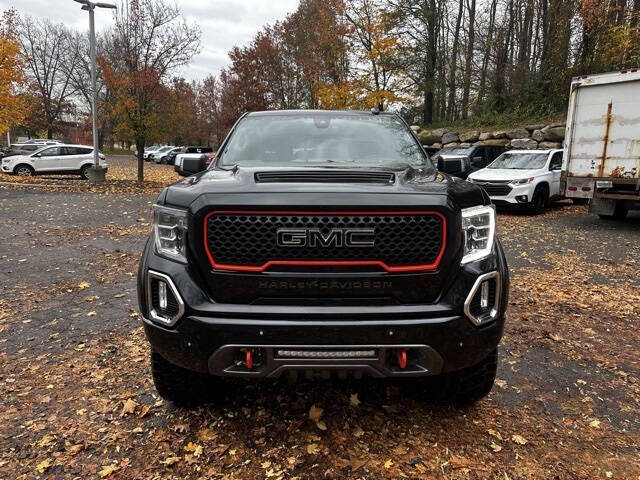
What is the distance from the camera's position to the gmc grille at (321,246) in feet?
7.73

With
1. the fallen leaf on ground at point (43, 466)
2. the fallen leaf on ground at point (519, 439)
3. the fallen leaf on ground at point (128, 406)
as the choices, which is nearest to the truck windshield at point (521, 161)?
the fallen leaf on ground at point (519, 439)

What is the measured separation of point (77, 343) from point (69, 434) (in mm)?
1415

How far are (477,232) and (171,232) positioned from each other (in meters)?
1.61

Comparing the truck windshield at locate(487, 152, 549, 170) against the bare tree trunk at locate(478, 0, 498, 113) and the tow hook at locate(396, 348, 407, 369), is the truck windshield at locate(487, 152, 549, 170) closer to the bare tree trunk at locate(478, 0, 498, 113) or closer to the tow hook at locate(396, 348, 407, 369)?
the tow hook at locate(396, 348, 407, 369)

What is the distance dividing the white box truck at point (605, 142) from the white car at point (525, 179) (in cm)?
161

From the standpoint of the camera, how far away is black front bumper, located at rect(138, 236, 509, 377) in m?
2.31

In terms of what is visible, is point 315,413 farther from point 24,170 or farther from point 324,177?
point 24,170

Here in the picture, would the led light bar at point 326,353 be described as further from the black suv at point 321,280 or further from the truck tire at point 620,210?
the truck tire at point 620,210

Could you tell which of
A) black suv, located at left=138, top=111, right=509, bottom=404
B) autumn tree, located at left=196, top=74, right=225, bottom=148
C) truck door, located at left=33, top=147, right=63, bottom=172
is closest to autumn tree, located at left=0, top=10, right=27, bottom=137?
truck door, located at left=33, top=147, right=63, bottom=172

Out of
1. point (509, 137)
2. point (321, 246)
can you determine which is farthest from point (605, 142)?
point (509, 137)

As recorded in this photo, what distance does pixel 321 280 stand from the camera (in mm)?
2385

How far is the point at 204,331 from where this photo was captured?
234cm

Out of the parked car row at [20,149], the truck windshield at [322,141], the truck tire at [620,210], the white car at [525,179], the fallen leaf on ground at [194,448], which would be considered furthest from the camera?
the parked car row at [20,149]

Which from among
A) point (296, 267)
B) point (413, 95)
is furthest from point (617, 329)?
point (413, 95)
